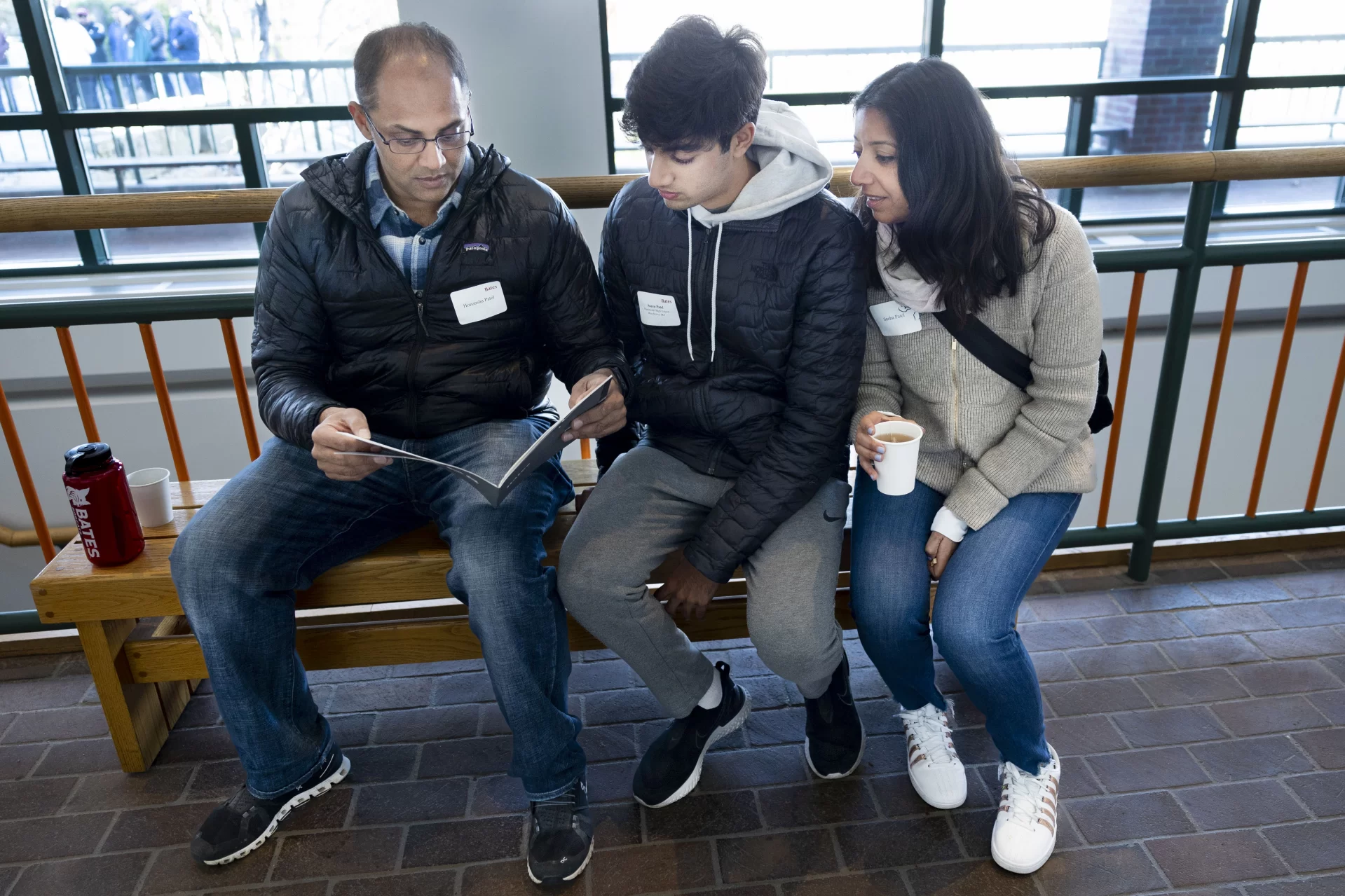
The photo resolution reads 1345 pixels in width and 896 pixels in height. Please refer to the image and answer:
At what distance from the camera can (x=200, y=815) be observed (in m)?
1.92

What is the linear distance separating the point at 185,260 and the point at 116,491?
3.77m

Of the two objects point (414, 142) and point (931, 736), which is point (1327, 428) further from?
point (414, 142)

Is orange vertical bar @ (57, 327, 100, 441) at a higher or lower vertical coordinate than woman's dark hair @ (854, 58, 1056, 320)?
lower

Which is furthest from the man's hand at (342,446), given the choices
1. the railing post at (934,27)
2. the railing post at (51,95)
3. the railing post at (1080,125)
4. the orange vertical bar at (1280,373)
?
the railing post at (1080,125)

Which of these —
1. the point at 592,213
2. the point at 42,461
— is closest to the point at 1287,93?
the point at 592,213

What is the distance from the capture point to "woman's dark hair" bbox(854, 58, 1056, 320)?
5.19 ft

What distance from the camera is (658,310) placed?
72.1 inches

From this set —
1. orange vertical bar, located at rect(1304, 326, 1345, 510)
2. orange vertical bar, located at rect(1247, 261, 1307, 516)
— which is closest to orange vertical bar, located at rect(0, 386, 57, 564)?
orange vertical bar, located at rect(1247, 261, 1307, 516)

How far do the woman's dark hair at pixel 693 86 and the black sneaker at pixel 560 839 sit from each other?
1.25m

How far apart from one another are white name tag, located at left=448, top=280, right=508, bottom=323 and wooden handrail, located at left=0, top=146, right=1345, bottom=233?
0.43 meters

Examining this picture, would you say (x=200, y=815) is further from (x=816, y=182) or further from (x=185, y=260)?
(x=185, y=260)

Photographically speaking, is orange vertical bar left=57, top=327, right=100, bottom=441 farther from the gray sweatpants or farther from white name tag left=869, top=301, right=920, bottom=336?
white name tag left=869, top=301, right=920, bottom=336

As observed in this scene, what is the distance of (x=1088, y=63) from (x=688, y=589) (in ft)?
16.6

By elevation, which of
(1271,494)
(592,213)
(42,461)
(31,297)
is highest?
(592,213)
